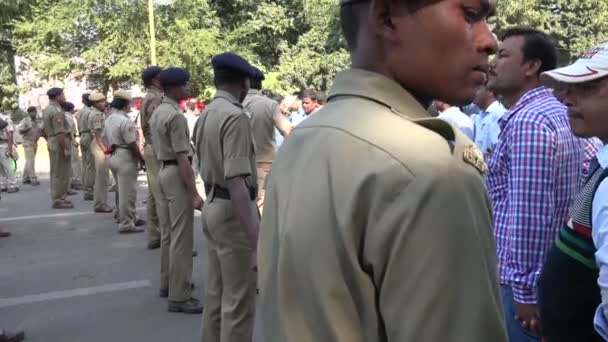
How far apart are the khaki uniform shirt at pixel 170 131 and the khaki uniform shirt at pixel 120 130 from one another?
2.82m

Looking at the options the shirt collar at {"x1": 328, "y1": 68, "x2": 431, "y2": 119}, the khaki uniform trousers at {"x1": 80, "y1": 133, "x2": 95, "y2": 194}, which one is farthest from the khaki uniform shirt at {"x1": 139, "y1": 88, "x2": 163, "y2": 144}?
the shirt collar at {"x1": 328, "y1": 68, "x2": 431, "y2": 119}

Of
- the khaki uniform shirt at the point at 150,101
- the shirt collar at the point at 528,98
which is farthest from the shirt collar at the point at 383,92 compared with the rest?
the khaki uniform shirt at the point at 150,101

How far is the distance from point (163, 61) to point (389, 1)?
21.3 metres

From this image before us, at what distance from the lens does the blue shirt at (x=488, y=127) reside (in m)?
3.98

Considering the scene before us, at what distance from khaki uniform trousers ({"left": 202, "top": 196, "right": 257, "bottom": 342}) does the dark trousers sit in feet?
6.63

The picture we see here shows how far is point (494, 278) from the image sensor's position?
99cm

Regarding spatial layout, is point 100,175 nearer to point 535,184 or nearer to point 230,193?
point 230,193

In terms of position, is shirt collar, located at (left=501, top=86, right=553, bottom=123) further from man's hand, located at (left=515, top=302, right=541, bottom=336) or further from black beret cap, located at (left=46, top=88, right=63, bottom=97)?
black beret cap, located at (left=46, top=88, right=63, bottom=97)

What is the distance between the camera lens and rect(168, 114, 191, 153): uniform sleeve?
505cm

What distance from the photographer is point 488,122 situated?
4.26m

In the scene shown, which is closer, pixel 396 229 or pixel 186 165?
pixel 396 229

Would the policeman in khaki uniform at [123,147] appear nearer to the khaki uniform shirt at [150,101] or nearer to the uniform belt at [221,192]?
the khaki uniform shirt at [150,101]

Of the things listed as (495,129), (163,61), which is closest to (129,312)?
(495,129)

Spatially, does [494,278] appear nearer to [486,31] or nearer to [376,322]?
[376,322]
